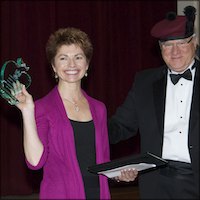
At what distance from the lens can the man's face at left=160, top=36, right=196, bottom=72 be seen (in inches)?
103

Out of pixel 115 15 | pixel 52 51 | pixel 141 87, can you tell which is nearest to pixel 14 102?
pixel 52 51

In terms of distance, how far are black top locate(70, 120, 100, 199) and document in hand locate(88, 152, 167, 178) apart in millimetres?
51

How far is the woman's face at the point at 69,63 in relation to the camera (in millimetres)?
2385

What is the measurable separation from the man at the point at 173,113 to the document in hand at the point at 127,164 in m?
0.17

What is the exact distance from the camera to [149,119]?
2.67 m

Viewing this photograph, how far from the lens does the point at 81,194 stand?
227 centimetres

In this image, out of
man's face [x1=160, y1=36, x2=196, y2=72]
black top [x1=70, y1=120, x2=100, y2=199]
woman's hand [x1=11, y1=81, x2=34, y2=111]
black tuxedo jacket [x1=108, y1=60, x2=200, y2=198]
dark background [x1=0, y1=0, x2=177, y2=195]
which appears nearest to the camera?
woman's hand [x1=11, y1=81, x2=34, y2=111]

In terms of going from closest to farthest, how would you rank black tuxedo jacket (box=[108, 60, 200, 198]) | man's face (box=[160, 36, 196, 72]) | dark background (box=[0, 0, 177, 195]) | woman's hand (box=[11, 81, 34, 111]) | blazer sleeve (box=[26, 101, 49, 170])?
woman's hand (box=[11, 81, 34, 111]) → blazer sleeve (box=[26, 101, 49, 170]) → black tuxedo jacket (box=[108, 60, 200, 198]) → man's face (box=[160, 36, 196, 72]) → dark background (box=[0, 0, 177, 195])

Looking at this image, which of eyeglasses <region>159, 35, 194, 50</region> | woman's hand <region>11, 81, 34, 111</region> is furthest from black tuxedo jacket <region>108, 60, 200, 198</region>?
woman's hand <region>11, 81, 34, 111</region>

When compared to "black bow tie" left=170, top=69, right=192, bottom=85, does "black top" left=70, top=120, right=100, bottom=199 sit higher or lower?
lower

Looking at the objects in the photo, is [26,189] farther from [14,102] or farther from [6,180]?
[14,102]

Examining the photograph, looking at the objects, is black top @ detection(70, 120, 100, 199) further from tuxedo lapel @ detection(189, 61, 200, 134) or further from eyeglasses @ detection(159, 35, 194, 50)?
eyeglasses @ detection(159, 35, 194, 50)

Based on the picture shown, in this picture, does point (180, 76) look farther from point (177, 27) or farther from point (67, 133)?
point (67, 133)

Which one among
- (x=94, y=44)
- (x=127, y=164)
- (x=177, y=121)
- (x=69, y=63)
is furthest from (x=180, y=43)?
(x=94, y=44)
